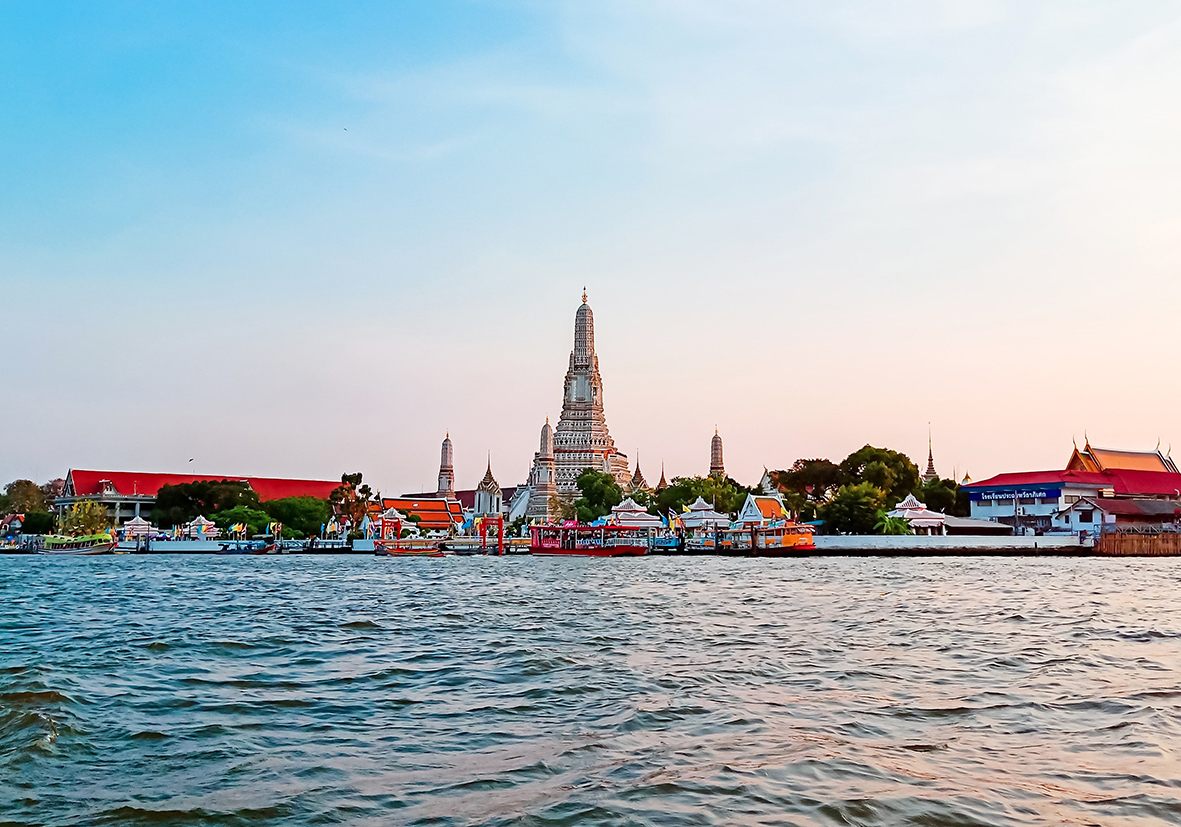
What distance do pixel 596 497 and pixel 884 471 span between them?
793 inches

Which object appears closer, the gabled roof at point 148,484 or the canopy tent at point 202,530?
the canopy tent at point 202,530

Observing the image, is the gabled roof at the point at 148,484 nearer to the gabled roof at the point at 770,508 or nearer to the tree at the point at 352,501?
the tree at the point at 352,501

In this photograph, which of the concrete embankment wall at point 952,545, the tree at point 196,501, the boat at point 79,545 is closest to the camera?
the concrete embankment wall at point 952,545

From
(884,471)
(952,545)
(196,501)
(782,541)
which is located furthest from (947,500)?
(196,501)

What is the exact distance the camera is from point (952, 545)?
167ft

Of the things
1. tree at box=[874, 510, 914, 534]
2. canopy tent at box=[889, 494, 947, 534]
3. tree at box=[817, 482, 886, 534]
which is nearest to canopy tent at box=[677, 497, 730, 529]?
tree at box=[817, 482, 886, 534]

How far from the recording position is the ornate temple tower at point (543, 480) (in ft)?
312

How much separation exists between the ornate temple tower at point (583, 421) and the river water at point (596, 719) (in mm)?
79900

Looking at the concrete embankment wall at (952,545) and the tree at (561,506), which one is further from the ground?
the tree at (561,506)

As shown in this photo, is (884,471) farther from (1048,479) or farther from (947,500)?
(1048,479)

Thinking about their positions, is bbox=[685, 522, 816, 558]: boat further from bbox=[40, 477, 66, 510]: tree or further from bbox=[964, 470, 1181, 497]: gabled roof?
bbox=[40, 477, 66, 510]: tree

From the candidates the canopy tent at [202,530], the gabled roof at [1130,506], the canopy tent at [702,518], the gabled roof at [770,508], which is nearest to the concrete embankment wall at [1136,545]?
the gabled roof at [1130,506]

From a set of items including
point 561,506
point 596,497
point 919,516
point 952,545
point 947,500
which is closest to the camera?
point 952,545

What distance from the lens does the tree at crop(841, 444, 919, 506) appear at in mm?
63688
